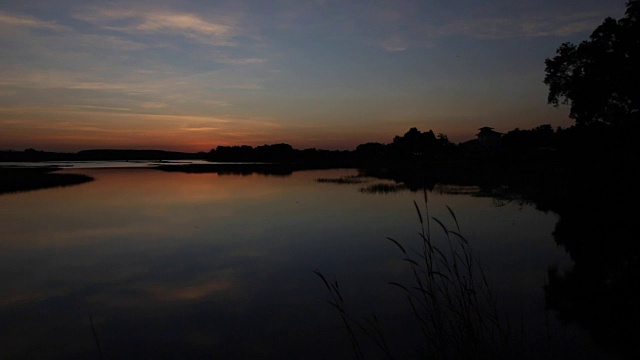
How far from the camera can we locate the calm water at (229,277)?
8391 mm

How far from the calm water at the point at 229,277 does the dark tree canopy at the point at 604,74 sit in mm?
12815

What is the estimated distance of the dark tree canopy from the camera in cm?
2856

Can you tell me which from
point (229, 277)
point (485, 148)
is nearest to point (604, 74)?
point (229, 277)

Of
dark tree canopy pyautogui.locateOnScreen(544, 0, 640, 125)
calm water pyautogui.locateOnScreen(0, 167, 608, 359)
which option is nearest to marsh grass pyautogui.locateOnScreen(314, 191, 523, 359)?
calm water pyautogui.locateOnScreen(0, 167, 608, 359)

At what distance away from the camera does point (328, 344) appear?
8180 mm

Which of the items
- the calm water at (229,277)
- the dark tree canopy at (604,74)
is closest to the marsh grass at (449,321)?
the calm water at (229,277)

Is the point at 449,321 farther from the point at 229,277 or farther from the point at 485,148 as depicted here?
the point at 485,148

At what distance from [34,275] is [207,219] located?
1128 centimetres

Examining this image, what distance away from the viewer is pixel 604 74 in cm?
3069

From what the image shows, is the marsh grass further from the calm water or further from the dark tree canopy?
the dark tree canopy

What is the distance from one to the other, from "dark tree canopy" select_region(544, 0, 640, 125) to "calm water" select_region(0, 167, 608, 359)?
12815mm

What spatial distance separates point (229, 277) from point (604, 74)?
3121 centimetres

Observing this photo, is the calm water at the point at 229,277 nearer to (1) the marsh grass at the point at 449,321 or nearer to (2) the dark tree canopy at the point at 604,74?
(1) the marsh grass at the point at 449,321

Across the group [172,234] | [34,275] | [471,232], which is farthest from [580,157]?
[34,275]
